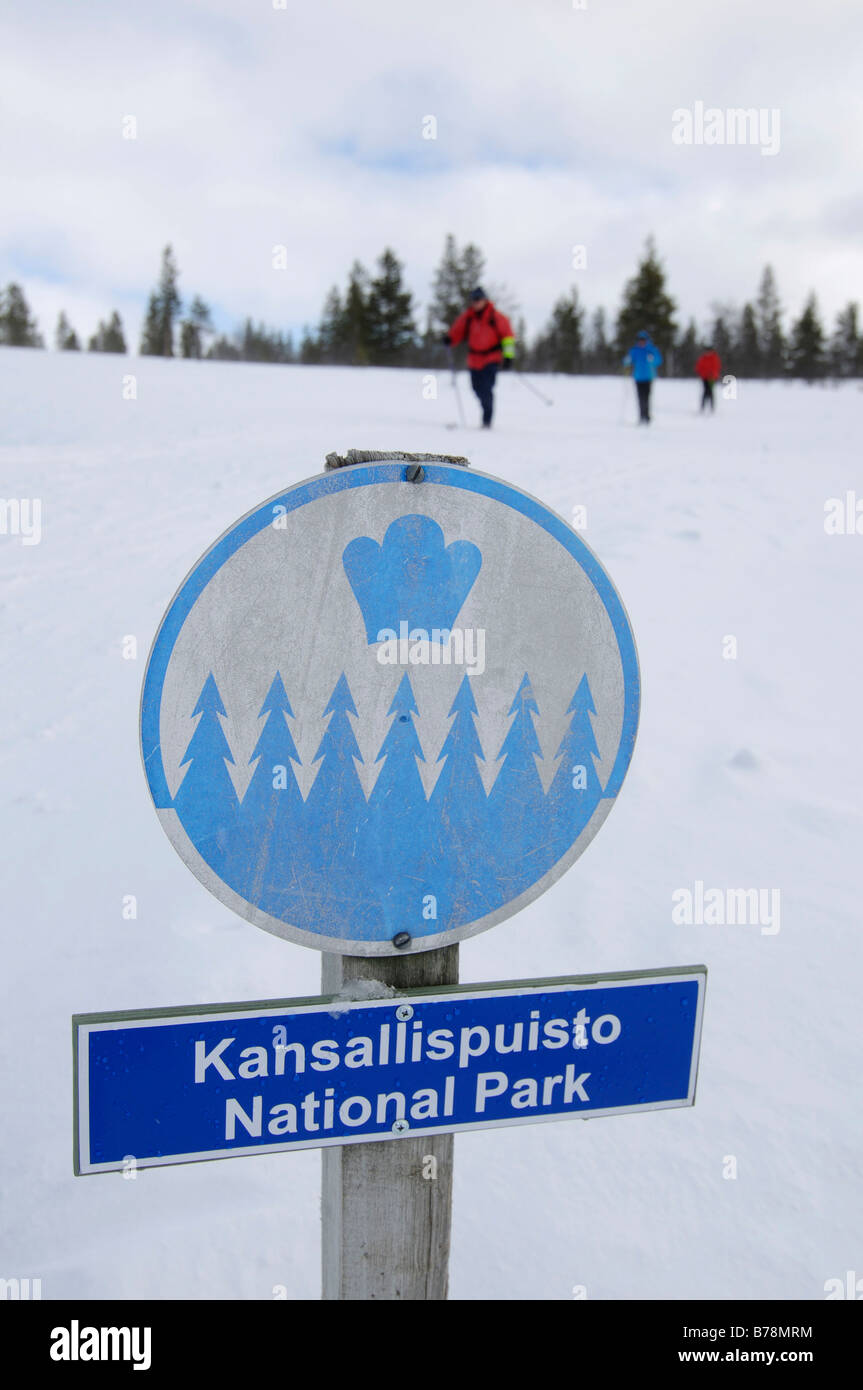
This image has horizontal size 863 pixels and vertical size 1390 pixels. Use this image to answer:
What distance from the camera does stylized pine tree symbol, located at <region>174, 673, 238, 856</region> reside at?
3.62 ft

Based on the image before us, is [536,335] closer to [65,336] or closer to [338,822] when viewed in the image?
[65,336]

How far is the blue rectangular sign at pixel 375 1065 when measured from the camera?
115 cm

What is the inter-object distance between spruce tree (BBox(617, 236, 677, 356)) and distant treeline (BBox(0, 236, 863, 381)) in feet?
0.16

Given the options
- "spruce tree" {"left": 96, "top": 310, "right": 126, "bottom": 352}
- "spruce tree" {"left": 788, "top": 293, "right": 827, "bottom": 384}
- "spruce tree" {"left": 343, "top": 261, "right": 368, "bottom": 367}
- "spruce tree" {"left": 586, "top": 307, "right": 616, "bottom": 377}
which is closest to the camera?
"spruce tree" {"left": 343, "top": 261, "right": 368, "bottom": 367}

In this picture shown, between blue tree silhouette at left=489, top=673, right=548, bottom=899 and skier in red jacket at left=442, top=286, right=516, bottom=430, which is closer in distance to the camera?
blue tree silhouette at left=489, top=673, right=548, bottom=899

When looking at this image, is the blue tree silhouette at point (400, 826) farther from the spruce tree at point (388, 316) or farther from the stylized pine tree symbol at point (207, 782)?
the spruce tree at point (388, 316)

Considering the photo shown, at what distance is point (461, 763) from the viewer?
46.7 inches

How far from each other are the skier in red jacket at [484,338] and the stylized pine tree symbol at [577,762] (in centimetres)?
1104

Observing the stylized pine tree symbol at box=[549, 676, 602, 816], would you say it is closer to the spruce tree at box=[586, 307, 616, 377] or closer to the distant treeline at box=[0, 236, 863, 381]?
the distant treeline at box=[0, 236, 863, 381]

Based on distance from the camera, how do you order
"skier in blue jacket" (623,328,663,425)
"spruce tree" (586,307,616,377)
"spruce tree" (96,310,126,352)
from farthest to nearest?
"spruce tree" (96,310,126,352)
"spruce tree" (586,307,616,377)
"skier in blue jacket" (623,328,663,425)

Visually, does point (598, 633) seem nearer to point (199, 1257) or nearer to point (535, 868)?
point (535, 868)

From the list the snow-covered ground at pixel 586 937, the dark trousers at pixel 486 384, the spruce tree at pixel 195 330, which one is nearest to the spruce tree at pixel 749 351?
the spruce tree at pixel 195 330

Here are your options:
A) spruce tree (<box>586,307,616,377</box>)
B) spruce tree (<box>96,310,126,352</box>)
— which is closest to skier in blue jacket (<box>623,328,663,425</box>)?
spruce tree (<box>586,307,616,377</box>)

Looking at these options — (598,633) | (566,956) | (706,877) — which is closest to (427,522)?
(598,633)
